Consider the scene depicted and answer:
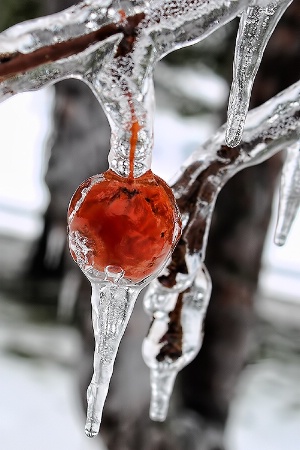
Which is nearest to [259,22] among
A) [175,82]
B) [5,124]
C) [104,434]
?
[104,434]

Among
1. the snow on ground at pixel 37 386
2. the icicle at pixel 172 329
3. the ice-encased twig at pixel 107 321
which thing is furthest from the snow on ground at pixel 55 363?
the ice-encased twig at pixel 107 321

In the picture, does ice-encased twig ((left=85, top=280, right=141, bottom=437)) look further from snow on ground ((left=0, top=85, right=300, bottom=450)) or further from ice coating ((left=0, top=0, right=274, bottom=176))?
snow on ground ((left=0, top=85, right=300, bottom=450))

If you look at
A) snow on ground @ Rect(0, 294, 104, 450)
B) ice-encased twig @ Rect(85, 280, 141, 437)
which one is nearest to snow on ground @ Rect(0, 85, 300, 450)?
snow on ground @ Rect(0, 294, 104, 450)

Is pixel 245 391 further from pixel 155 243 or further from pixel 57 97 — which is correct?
pixel 155 243

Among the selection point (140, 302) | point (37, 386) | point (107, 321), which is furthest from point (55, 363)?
point (107, 321)

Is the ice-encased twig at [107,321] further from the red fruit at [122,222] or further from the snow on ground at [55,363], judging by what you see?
the snow on ground at [55,363]

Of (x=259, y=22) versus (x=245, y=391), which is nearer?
(x=259, y=22)

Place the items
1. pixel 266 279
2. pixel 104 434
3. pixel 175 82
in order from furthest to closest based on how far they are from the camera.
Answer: pixel 266 279 < pixel 175 82 < pixel 104 434
